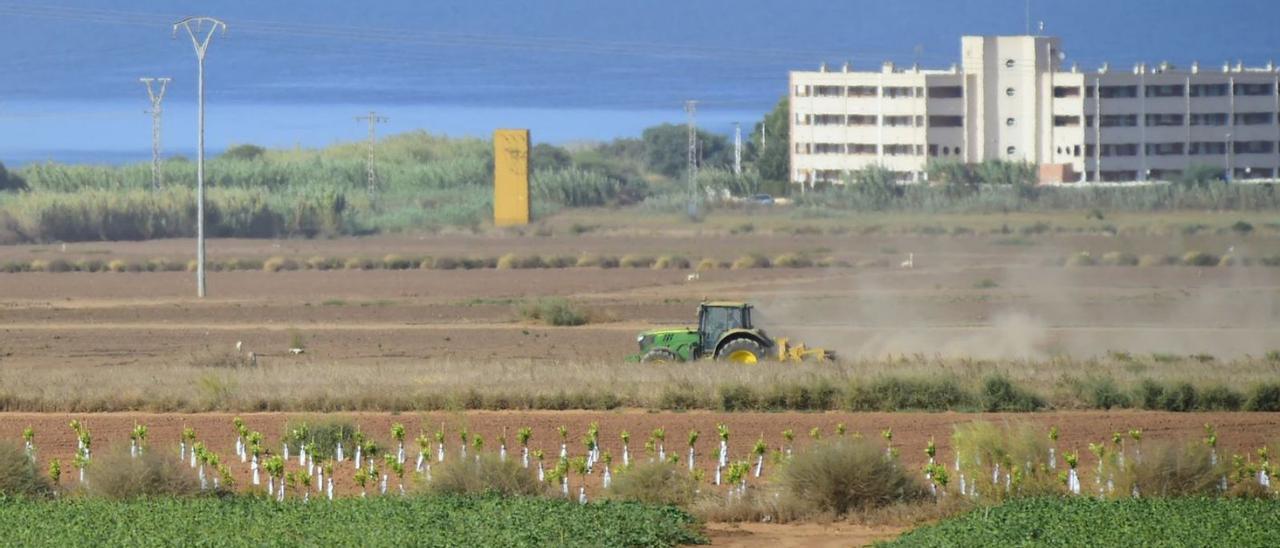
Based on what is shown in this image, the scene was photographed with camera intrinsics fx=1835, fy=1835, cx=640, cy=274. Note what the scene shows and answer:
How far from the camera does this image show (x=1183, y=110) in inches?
4355

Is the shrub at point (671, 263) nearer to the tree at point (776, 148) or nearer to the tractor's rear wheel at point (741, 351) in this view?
the tractor's rear wheel at point (741, 351)

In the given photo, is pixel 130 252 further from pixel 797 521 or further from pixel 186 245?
pixel 797 521

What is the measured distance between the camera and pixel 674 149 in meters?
166

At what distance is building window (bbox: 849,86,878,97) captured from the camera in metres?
115

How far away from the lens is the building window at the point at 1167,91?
110 meters

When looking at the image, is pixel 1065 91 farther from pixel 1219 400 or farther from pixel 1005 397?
pixel 1005 397

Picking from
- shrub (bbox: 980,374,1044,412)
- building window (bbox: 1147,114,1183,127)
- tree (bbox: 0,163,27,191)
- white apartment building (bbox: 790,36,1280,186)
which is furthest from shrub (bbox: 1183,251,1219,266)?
tree (bbox: 0,163,27,191)

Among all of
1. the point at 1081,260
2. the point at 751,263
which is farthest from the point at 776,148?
the point at 1081,260

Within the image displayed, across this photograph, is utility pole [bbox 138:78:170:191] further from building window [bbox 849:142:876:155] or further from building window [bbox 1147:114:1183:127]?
building window [bbox 1147:114:1183:127]

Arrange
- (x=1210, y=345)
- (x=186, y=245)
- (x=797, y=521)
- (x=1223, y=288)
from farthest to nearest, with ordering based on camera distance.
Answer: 1. (x=186, y=245)
2. (x=1223, y=288)
3. (x=1210, y=345)
4. (x=797, y=521)

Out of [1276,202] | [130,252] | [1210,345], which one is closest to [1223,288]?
[1210,345]

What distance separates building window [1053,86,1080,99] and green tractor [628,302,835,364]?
267 ft

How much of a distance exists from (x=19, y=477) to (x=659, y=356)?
13735 mm

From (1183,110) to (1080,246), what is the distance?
142 feet
